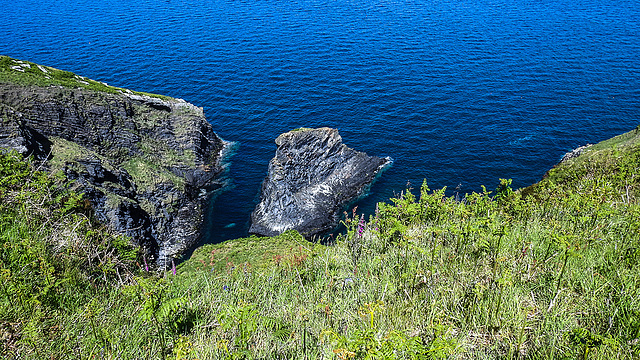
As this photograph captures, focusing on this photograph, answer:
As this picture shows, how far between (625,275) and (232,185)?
119 feet

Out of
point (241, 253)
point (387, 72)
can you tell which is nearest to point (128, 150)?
point (241, 253)

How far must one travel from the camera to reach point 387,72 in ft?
191

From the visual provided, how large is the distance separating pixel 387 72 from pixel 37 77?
4269 cm

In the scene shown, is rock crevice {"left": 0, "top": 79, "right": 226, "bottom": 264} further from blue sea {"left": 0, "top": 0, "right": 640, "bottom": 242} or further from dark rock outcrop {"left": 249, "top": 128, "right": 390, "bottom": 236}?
dark rock outcrop {"left": 249, "top": 128, "right": 390, "bottom": 236}

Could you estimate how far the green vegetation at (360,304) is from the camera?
5004 millimetres

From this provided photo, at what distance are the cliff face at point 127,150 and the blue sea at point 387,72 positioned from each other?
306cm

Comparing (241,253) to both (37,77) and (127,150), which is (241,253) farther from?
(37,77)

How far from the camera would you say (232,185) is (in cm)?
3966

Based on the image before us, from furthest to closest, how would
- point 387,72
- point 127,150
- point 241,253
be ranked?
point 387,72
point 127,150
point 241,253

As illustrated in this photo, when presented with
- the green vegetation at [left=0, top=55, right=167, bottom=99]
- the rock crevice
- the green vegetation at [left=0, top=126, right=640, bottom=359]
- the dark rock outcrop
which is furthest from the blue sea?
the green vegetation at [left=0, top=126, right=640, bottom=359]

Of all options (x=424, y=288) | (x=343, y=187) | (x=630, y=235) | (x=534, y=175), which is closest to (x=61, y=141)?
(x=343, y=187)

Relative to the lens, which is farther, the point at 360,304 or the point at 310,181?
the point at 310,181

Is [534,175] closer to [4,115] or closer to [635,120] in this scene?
[635,120]

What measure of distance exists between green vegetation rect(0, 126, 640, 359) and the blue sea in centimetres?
2739
